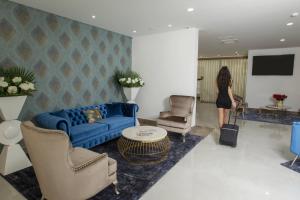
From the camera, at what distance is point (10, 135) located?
283 cm

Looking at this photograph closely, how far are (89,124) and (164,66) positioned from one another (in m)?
2.77

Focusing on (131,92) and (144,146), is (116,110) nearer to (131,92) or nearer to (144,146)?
(131,92)

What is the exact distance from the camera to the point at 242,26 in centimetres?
461

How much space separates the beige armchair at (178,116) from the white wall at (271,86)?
16.5ft

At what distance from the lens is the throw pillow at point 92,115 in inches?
163

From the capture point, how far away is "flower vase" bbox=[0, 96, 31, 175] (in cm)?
278

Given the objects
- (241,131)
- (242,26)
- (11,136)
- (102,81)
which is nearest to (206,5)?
(242,26)

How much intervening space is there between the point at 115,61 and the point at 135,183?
3.76m

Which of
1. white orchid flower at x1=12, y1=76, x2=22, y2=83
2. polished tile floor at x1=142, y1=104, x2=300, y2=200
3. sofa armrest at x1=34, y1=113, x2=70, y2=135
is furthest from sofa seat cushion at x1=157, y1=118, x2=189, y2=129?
white orchid flower at x1=12, y1=76, x2=22, y2=83

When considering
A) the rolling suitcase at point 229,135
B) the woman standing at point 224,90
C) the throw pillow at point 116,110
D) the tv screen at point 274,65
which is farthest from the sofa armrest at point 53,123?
the tv screen at point 274,65

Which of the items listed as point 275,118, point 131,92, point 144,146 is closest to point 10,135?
point 144,146

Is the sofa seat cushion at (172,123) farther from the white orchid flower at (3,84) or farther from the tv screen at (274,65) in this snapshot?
the tv screen at (274,65)

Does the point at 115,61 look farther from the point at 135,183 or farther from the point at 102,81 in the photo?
the point at 135,183

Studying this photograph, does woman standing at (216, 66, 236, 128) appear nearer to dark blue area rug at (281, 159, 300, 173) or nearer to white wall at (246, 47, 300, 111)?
dark blue area rug at (281, 159, 300, 173)
